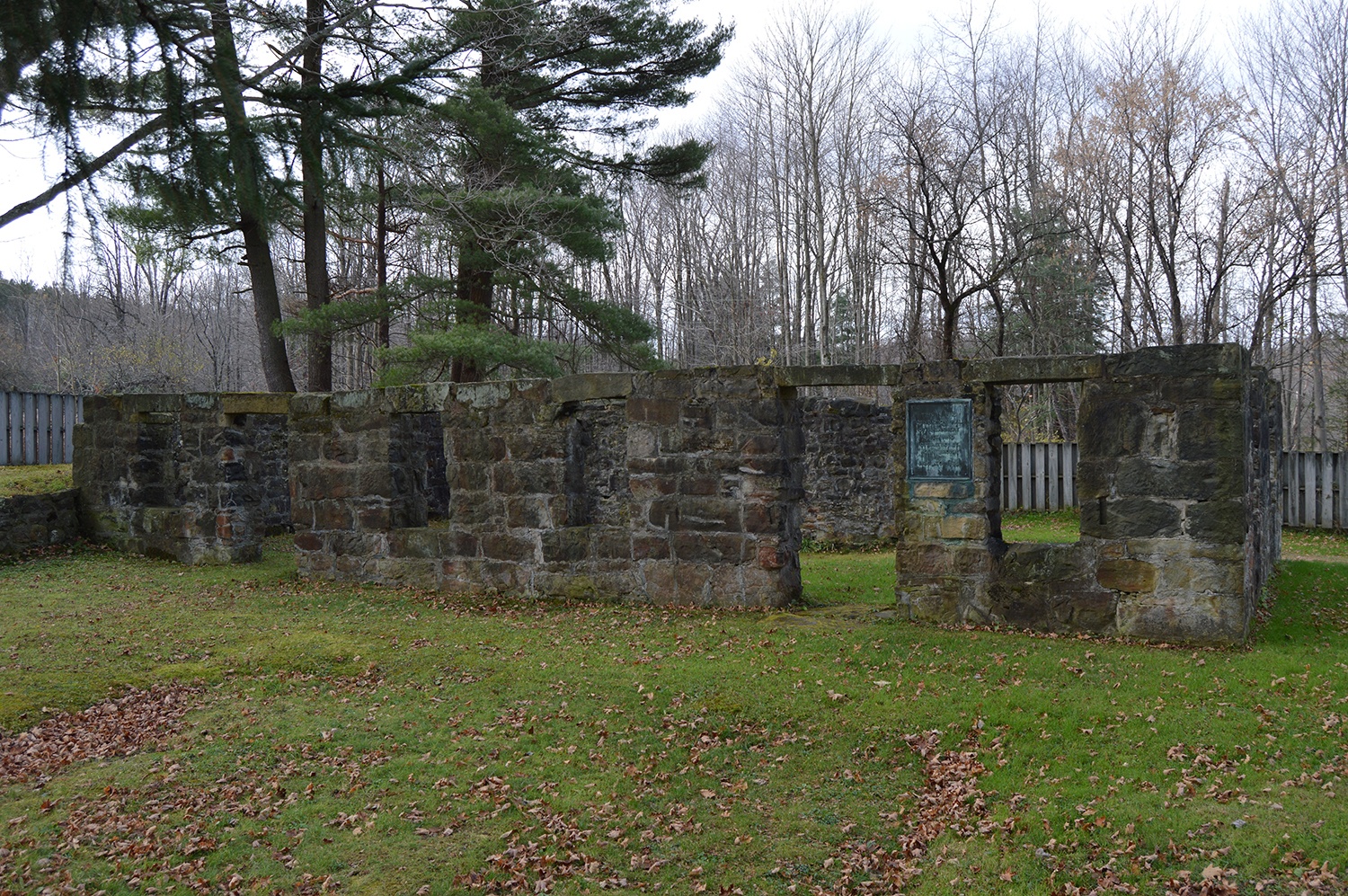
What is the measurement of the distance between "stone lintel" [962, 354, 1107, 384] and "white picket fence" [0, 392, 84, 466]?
1373cm

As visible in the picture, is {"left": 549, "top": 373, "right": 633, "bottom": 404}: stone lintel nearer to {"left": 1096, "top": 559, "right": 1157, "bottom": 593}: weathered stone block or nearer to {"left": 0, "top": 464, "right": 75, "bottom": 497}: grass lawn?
{"left": 1096, "top": 559, "right": 1157, "bottom": 593}: weathered stone block

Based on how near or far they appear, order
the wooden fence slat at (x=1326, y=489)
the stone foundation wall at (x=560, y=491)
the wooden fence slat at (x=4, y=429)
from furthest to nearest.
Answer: the wooden fence slat at (x=1326, y=489) → the wooden fence slat at (x=4, y=429) → the stone foundation wall at (x=560, y=491)

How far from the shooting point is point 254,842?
4.47 meters

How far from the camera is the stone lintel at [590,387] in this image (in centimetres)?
926

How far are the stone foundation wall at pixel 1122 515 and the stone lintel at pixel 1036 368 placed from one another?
0.03 ft

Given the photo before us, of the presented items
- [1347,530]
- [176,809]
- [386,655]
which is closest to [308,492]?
[386,655]

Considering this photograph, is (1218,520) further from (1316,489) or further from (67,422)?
(67,422)

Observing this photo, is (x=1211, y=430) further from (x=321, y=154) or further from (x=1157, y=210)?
(x=1157, y=210)

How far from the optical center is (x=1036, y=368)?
295 inches

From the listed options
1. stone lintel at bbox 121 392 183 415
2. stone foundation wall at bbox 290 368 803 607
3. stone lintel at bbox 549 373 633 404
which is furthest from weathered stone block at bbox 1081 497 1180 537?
stone lintel at bbox 121 392 183 415

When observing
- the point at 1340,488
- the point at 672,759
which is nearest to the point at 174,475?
the point at 672,759

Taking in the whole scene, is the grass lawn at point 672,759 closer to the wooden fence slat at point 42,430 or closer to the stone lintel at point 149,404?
the stone lintel at point 149,404

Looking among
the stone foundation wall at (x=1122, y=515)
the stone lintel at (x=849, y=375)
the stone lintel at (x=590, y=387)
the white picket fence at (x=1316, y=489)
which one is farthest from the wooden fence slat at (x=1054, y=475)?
the stone lintel at (x=590, y=387)

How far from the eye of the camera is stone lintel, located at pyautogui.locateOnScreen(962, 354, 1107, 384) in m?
7.38
